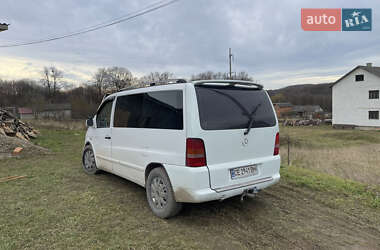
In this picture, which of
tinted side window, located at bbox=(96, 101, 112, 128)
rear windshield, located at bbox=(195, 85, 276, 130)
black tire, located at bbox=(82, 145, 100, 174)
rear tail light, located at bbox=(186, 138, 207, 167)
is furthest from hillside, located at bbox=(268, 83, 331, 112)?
rear tail light, located at bbox=(186, 138, 207, 167)

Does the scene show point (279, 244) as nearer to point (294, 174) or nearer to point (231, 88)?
point (231, 88)

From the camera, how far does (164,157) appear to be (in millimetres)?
3348

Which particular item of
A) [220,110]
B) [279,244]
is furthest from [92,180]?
[279,244]

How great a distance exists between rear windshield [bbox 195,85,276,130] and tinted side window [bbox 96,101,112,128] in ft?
8.24

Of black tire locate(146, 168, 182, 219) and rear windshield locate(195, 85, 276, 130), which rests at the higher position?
rear windshield locate(195, 85, 276, 130)

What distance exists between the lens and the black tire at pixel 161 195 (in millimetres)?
3332

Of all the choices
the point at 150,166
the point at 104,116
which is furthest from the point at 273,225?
the point at 104,116

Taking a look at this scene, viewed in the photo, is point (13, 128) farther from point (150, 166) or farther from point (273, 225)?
point (273, 225)

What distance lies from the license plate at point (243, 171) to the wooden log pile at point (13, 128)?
11.5 meters

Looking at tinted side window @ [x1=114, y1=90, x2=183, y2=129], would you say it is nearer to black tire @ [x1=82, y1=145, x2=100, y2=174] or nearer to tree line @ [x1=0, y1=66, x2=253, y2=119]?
black tire @ [x1=82, y1=145, x2=100, y2=174]

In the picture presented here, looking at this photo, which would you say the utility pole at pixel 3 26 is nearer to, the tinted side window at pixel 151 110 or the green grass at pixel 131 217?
the green grass at pixel 131 217

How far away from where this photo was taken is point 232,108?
3359 millimetres

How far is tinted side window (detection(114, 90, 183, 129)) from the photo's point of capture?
325 cm

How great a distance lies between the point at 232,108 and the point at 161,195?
1595 millimetres
